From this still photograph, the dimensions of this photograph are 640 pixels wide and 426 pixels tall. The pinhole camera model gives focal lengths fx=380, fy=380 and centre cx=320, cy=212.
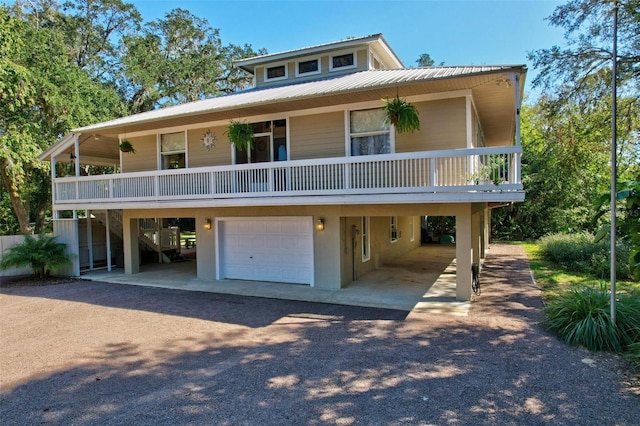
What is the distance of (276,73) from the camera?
14516 millimetres

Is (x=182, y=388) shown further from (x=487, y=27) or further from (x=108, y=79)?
(x=108, y=79)

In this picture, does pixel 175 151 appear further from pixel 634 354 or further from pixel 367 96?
pixel 634 354

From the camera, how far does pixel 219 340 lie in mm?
6668

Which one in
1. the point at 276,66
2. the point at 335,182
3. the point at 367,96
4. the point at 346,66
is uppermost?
the point at 276,66

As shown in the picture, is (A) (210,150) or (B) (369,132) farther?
(A) (210,150)

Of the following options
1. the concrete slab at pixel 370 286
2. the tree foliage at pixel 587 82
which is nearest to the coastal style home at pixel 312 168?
the concrete slab at pixel 370 286

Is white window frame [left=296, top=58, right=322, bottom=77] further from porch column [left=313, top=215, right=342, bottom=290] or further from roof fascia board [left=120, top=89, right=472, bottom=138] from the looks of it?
porch column [left=313, top=215, right=342, bottom=290]

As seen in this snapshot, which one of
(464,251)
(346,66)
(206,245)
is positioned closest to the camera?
(464,251)

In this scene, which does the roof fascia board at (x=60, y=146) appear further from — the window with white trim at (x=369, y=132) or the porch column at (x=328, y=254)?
the window with white trim at (x=369, y=132)

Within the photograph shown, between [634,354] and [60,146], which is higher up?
[60,146]

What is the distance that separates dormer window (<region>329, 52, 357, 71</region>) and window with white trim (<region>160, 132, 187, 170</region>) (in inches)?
227

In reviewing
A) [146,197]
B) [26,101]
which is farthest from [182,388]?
[26,101]

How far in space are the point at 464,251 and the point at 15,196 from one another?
21.7 metres

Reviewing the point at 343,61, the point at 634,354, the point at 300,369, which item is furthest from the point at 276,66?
the point at 634,354
